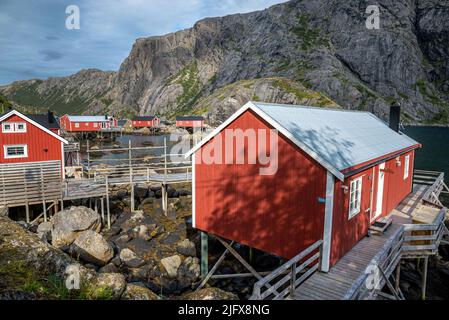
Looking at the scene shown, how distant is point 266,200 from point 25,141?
22.8m

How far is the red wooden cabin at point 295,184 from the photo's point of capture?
440 inches

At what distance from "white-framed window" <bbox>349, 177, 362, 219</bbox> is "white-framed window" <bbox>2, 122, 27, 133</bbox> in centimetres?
2571

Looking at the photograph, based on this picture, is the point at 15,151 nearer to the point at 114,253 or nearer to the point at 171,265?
the point at 114,253

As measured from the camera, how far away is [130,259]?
1716 centimetres

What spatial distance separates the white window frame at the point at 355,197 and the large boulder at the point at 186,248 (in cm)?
961

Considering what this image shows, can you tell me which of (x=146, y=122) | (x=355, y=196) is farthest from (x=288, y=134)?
(x=146, y=122)

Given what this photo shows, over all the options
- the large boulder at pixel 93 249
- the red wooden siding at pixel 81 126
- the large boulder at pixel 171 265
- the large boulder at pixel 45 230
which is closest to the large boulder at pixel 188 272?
the large boulder at pixel 171 265

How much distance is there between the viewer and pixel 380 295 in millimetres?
11141

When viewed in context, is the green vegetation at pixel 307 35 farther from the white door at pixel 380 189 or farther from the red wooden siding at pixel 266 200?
Answer: the red wooden siding at pixel 266 200

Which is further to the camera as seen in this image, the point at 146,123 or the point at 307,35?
the point at 307,35

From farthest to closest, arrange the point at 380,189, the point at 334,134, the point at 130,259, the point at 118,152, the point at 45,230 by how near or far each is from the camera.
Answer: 1. the point at 118,152
2. the point at 45,230
3. the point at 130,259
4. the point at 380,189
5. the point at 334,134

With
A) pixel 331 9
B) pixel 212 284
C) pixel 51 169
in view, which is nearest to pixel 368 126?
pixel 212 284

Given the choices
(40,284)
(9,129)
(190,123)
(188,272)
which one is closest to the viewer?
(40,284)

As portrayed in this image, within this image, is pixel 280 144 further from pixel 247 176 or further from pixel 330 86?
pixel 330 86
